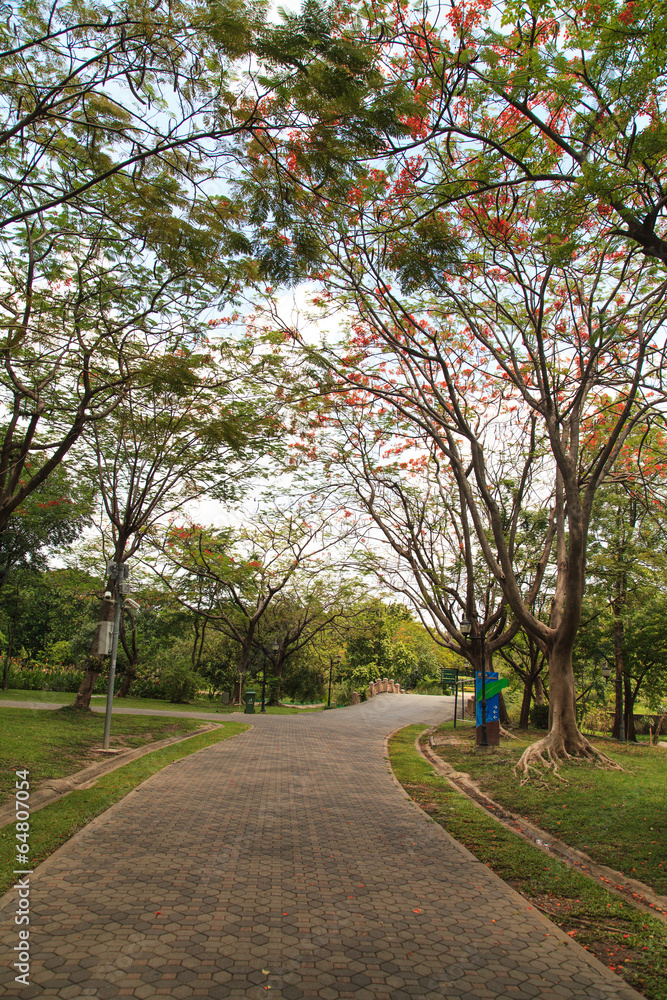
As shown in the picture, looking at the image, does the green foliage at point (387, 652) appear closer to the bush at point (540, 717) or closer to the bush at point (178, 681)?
the bush at point (540, 717)

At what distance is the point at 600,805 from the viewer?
768 centimetres

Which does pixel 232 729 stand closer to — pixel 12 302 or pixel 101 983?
pixel 12 302

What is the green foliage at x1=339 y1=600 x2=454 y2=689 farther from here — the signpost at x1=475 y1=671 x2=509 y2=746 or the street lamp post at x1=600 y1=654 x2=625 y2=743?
the signpost at x1=475 y1=671 x2=509 y2=746

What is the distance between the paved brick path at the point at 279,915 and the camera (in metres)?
3.32

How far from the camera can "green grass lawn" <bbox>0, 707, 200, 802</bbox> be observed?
327 inches

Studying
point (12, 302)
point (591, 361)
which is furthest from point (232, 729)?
point (591, 361)

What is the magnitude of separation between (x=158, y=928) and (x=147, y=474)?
1315 centimetres

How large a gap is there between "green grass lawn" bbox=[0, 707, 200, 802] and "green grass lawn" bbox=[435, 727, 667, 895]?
6.29 meters

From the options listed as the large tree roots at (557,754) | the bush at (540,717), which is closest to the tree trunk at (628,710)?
the bush at (540,717)

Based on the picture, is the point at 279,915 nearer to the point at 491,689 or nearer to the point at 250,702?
the point at 491,689

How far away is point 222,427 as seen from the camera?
10336 millimetres
